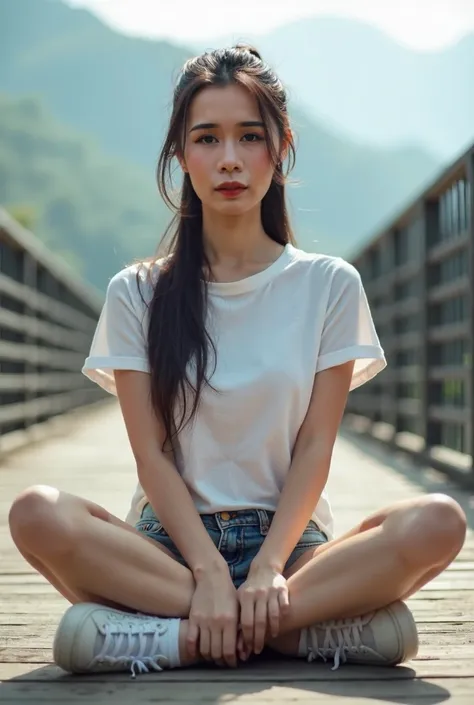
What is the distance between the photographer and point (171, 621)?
1687mm

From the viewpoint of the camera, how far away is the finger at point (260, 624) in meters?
1.64

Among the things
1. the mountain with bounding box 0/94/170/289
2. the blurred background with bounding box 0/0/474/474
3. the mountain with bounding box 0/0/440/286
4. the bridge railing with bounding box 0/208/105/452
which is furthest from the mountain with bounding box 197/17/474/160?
the bridge railing with bounding box 0/208/105/452

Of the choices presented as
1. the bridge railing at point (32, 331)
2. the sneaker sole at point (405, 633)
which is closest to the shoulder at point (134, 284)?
the sneaker sole at point (405, 633)

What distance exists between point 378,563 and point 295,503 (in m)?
0.19

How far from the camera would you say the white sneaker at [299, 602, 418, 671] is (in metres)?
1.65

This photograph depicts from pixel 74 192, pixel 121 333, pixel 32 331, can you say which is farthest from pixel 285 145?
pixel 74 192

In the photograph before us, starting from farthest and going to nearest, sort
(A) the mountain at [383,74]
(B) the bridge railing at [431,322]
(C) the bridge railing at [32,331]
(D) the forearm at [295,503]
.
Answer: (A) the mountain at [383,74]
(C) the bridge railing at [32,331]
(B) the bridge railing at [431,322]
(D) the forearm at [295,503]

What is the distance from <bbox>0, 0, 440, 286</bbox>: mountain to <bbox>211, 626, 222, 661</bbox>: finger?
9753 cm

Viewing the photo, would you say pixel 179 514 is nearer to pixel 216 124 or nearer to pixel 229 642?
pixel 229 642

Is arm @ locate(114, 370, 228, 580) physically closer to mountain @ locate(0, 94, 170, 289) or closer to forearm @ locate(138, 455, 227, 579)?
forearm @ locate(138, 455, 227, 579)

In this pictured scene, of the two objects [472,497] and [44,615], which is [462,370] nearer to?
[472,497]

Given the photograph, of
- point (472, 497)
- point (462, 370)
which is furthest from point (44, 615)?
point (462, 370)

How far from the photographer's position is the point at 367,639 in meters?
1.68

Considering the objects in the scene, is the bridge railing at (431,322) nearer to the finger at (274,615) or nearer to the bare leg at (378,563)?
the bare leg at (378,563)
